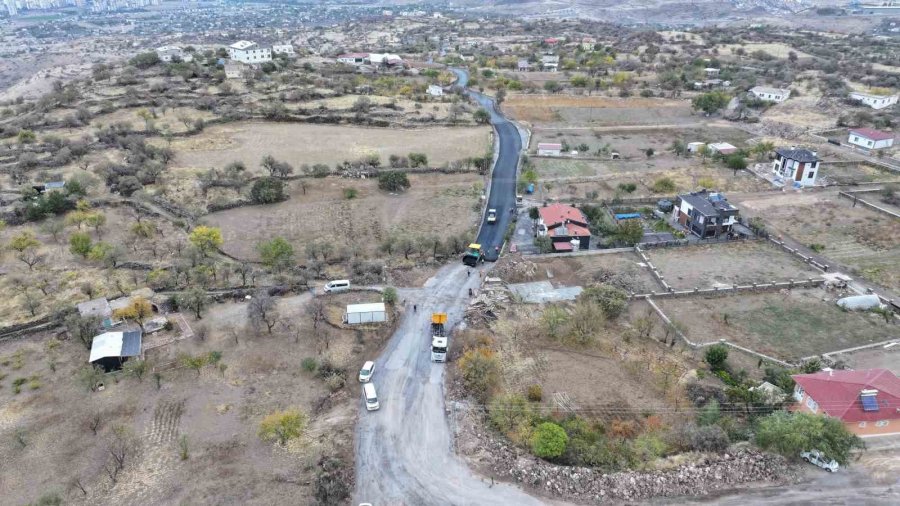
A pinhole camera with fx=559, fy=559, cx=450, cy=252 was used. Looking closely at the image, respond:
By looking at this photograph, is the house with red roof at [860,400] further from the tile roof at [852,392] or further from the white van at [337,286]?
the white van at [337,286]

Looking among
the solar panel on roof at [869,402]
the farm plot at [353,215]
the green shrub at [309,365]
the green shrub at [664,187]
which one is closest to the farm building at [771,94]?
the green shrub at [664,187]

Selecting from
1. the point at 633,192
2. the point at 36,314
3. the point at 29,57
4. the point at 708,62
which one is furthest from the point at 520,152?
the point at 29,57

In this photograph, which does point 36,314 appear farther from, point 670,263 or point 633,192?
point 633,192

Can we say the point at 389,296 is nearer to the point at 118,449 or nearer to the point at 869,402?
the point at 118,449

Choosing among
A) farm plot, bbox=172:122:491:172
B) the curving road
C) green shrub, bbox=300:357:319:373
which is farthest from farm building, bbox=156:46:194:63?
green shrub, bbox=300:357:319:373

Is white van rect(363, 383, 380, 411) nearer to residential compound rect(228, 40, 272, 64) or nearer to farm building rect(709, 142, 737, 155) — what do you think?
farm building rect(709, 142, 737, 155)

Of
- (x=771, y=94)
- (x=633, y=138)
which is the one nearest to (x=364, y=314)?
(x=633, y=138)
